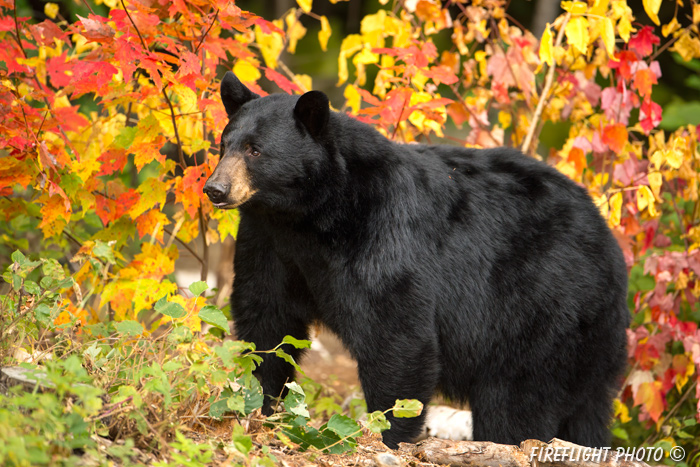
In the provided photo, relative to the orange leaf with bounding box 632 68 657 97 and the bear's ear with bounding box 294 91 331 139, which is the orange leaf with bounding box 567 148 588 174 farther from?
the bear's ear with bounding box 294 91 331 139

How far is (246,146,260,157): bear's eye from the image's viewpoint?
275 cm

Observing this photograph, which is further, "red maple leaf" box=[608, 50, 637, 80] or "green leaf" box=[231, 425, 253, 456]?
"red maple leaf" box=[608, 50, 637, 80]

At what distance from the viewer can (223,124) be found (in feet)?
10.4

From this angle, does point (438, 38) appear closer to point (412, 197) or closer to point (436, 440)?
point (412, 197)

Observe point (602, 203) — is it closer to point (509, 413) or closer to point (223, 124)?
point (509, 413)

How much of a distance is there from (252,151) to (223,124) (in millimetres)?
477

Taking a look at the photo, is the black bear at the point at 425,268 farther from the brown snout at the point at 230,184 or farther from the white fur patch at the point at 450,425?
the white fur patch at the point at 450,425

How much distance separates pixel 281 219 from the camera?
9.37 feet

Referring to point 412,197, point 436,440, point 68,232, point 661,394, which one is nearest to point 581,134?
point 661,394

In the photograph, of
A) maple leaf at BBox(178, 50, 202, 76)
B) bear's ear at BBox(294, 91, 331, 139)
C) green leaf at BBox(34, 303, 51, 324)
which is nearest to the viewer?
green leaf at BBox(34, 303, 51, 324)

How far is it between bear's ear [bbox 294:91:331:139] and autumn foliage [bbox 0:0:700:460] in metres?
0.47

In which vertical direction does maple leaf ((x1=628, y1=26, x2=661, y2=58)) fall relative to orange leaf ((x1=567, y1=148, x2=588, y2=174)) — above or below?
above

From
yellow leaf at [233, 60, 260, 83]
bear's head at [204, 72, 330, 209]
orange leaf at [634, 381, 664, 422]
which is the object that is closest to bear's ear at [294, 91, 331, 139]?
bear's head at [204, 72, 330, 209]

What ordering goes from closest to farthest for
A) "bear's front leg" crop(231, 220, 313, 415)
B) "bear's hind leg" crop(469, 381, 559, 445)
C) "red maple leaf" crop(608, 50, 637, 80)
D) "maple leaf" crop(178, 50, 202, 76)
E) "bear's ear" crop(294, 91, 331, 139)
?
"bear's ear" crop(294, 91, 331, 139), "maple leaf" crop(178, 50, 202, 76), "bear's front leg" crop(231, 220, 313, 415), "bear's hind leg" crop(469, 381, 559, 445), "red maple leaf" crop(608, 50, 637, 80)
